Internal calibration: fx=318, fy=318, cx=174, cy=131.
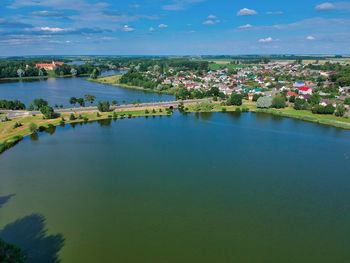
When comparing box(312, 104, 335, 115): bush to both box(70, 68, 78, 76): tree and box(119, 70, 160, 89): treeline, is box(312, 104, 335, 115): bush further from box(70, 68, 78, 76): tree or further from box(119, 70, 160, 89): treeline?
box(70, 68, 78, 76): tree

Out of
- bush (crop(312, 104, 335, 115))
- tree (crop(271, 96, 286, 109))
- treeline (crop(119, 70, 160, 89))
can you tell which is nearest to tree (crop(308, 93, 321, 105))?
bush (crop(312, 104, 335, 115))

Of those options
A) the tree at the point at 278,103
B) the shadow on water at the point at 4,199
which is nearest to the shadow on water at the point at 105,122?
the shadow on water at the point at 4,199

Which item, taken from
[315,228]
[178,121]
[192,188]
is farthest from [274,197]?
[178,121]

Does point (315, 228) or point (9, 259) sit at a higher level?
point (9, 259)

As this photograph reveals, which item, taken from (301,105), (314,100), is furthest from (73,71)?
(314,100)

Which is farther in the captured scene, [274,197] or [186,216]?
[274,197]

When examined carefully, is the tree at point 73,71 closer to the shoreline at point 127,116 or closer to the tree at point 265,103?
the shoreline at point 127,116

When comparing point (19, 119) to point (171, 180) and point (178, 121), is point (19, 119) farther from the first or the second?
point (171, 180)
